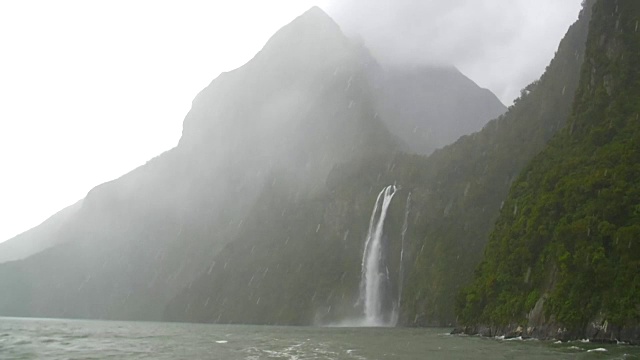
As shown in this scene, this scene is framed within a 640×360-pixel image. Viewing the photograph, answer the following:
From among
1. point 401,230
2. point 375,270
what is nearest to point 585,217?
point 401,230

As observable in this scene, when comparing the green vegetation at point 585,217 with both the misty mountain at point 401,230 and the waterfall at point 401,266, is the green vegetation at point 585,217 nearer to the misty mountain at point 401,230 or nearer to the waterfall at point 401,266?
the misty mountain at point 401,230

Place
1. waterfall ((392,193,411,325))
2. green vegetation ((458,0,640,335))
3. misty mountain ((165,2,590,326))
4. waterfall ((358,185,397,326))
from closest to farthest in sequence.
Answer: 1. green vegetation ((458,0,640,335))
2. misty mountain ((165,2,590,326))
3. waterfall ((392,193,411,325))
4. waterfall ((358,185,397,326))

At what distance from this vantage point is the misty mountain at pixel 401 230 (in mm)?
123375

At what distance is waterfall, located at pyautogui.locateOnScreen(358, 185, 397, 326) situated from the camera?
5158 inches

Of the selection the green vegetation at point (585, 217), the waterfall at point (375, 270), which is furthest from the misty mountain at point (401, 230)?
the green vegetation at point (585, 217)

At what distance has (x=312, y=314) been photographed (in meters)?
149

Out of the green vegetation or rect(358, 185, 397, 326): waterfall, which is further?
rect(358, 185, 397, 326): waterfall

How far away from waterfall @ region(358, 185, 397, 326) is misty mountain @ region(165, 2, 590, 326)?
1.97 metres

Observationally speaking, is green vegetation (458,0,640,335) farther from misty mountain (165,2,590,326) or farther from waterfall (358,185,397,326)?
waterfall (358,185,397,326)

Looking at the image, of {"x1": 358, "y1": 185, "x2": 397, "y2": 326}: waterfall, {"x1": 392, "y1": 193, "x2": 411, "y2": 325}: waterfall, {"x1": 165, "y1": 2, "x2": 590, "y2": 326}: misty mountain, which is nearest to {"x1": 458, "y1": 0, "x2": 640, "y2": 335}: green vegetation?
{"x1": 165, "y1": 2, "x2": 590, "y2": 326}: misty mountain

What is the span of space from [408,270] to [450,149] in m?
36.3

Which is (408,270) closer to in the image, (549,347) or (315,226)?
(315,226)

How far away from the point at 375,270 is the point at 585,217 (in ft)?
268

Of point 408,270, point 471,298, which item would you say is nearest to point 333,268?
point 408,270
